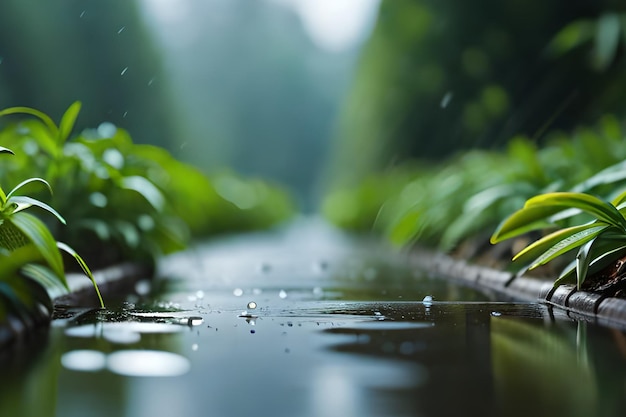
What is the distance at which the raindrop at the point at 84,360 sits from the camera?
2.33m

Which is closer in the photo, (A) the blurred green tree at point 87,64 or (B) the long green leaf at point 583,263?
(B) the long green leaf at point 583,263

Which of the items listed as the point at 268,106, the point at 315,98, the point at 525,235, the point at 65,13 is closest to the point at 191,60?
the point at 268,106

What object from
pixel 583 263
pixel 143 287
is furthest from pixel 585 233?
pixel 143 287

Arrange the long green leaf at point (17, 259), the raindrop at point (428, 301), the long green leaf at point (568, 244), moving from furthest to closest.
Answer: the raindrop at point (428, 301) → the long green leaf at point (568, 244) → the long green leaf at point (17, 259)

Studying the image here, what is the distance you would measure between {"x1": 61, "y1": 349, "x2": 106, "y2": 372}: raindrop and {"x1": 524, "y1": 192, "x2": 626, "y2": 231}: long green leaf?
77.1 inches

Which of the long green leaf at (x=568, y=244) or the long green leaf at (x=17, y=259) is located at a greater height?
the long green leaf at (x=568, y=244)

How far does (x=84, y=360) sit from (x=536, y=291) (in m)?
2.50

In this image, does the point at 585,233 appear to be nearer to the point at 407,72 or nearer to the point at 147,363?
the point at 147,363

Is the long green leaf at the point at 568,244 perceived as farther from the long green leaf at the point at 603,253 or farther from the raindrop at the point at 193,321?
the raindrop at the point at 193,321

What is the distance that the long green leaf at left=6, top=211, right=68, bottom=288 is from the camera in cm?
263

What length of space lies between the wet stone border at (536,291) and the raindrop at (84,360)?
1888 millimetres

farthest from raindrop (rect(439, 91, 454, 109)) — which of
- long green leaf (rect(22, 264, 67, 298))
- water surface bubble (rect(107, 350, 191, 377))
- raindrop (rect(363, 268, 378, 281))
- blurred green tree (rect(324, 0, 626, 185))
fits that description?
water surface bubble (rect(107, 350, 191, 377))

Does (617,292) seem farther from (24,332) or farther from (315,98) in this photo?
(315,98)

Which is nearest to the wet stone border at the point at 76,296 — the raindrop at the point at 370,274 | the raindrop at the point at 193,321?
the raindrop at the point at 193,321
